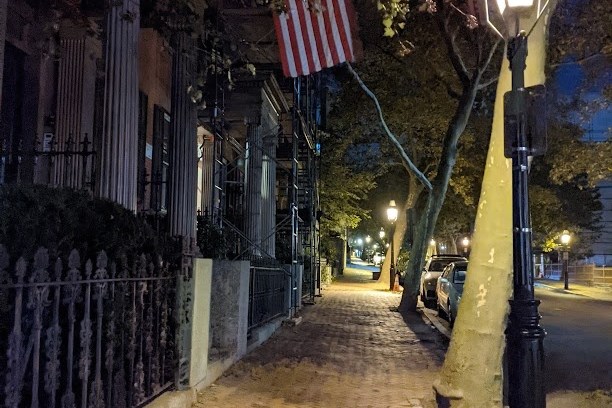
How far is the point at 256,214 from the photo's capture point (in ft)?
54.2

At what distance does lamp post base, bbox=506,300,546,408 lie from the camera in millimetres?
5148

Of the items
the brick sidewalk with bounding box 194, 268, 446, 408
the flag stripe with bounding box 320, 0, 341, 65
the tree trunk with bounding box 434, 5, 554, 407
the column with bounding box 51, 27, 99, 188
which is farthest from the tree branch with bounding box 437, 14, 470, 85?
the tree trunk with bounding box 434, 5, 554, 407

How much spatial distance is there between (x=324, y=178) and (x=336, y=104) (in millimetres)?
4162

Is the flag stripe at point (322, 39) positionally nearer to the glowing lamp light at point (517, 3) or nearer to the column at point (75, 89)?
the column at point (75, 89)

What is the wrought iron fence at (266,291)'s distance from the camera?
11.0 m

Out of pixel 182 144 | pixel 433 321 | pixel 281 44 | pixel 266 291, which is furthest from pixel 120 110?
pixel 433 321

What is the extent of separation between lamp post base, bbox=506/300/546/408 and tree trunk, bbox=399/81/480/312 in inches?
488

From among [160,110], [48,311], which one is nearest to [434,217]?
[160,110]

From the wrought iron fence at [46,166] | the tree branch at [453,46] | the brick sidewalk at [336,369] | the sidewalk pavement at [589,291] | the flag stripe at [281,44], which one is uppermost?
the tree branch at [453,46]

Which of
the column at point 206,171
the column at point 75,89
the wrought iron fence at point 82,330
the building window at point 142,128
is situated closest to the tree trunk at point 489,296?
the wrought iron fence at point 82,330

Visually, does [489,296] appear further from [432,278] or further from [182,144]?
[432,278]

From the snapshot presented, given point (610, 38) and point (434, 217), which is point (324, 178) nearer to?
point (434, 217)

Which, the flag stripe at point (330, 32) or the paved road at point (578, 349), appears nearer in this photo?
the paved road at point (578, 349)

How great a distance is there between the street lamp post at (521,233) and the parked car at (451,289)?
9.99m
